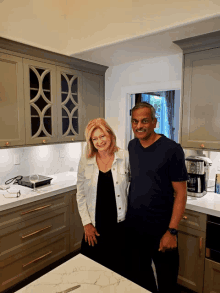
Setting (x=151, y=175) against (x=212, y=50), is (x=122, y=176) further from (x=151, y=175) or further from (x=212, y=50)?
(x=212, y=50)

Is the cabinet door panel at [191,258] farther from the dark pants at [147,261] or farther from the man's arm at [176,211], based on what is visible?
the man's arm at [176,211]

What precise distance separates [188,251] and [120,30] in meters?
2.20

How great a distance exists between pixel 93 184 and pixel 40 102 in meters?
1.39

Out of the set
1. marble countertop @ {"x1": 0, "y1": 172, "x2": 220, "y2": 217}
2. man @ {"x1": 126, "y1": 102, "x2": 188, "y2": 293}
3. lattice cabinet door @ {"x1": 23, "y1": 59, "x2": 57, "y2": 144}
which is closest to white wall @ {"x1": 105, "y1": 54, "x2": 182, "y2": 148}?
lattice cabinet door @ {"x1": 23, "y1": 59, "x2": 57, "y2": 144}

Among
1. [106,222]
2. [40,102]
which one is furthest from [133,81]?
[106,222]

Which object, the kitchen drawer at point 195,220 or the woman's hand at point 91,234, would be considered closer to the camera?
the woman's hand at point 91,234

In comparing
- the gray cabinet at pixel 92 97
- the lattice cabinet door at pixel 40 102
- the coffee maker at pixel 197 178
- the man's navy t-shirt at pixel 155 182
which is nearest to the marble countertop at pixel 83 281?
the man's navy t-shirt at pixel 155 182

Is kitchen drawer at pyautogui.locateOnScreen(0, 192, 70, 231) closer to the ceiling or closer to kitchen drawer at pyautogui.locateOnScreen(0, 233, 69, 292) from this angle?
kitchen drawer at pyautogui.locateOnScreen(0, 233, 69, 292)

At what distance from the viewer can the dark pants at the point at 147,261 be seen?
62.7 inches

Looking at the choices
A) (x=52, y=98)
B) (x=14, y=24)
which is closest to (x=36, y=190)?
(x=52, y=98)

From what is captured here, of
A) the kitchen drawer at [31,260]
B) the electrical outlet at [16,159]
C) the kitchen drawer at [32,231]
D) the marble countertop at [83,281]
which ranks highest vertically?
the electrical outlet at [16,159]

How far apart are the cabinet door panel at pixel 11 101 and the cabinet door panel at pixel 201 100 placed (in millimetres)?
1668

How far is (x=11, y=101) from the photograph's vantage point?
7.43ft

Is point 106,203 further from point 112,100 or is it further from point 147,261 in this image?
point 112,100
